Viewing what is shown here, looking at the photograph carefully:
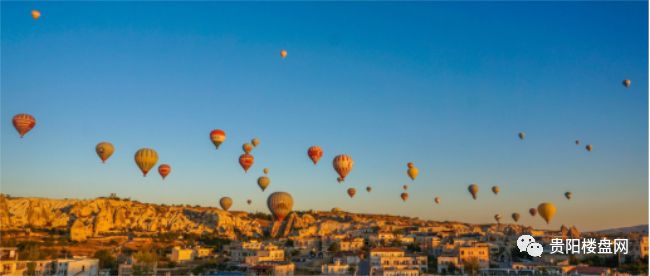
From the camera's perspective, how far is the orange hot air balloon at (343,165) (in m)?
40.1

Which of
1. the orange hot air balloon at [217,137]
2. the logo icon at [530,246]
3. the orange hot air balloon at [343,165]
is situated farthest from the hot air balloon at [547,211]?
the orange hot air balloon at [217,137]

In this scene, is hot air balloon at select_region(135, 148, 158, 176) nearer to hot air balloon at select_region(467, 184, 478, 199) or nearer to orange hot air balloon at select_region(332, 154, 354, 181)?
orange hot air balloon at select_region(332, 154, 354, 181)

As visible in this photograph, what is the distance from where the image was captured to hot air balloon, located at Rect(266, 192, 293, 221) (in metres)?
43.9

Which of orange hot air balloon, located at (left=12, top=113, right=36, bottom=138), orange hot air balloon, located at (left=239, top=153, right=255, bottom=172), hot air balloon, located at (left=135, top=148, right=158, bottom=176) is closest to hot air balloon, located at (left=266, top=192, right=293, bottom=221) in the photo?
orange hot air balloon, located at (left=239, top=153, right=255, bottom=172)

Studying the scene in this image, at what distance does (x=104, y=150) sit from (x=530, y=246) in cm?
3103

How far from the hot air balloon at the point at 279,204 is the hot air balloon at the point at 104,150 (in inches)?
466

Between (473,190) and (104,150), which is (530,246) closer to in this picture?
(473,190)

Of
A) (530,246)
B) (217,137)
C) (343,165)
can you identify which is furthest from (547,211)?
(217,137)

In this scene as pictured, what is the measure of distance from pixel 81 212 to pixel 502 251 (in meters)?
47.8

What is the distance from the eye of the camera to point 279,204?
144 ft

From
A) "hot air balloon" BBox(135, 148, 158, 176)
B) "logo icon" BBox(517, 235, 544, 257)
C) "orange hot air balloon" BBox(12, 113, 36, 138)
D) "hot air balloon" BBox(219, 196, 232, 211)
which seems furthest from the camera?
"hot air balloon" BBox(219, 196, 232, 211)

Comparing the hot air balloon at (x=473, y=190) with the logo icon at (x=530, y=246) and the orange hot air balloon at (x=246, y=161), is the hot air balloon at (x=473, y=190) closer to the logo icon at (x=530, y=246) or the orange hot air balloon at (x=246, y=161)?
the logo icon at (x=530, y=246)

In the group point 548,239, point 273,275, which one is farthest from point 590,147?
point 273,275

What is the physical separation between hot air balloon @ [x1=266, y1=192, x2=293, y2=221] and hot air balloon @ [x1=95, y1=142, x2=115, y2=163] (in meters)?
11.8
